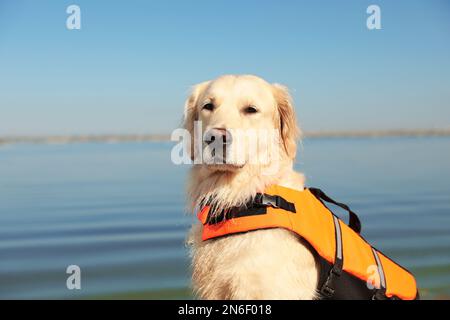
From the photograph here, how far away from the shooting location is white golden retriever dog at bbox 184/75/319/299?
135 inches

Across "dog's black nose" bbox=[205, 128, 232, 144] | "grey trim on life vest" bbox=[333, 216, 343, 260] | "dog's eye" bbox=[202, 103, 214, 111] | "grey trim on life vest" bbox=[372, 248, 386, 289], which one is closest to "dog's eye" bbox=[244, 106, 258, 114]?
"dog's eye" bbox=[202, 103, 214, 111]

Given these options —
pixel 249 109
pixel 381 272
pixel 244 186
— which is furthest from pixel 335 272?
pixel 249 109

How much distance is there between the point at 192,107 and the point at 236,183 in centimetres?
92

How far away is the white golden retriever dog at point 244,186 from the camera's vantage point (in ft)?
11.3

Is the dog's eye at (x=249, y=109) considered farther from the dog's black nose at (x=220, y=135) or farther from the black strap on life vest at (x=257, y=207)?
the black strap on life vest at (x=257, y=207)

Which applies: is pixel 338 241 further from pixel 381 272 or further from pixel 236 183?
pixel 236 183

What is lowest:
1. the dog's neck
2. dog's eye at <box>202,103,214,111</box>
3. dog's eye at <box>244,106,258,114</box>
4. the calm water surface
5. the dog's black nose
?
the calm water surface

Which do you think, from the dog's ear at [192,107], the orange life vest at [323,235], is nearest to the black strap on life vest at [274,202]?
the orange life vest at [323,235]

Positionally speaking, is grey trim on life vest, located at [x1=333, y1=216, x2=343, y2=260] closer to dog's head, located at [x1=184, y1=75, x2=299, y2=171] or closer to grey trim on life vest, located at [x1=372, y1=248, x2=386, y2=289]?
grey trim on life vest, located at [x1=372, y1=248, x2=386, y2=289]

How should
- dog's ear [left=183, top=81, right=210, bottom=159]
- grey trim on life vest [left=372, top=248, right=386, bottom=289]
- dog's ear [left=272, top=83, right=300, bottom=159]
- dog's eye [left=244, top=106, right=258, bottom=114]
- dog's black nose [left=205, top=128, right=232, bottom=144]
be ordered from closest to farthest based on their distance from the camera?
dog's black nose [left=205, top=128, right=232, bottom=144] < grey trim on life vest [left=372, top=248, right=386, bottom=289] < dog's eye [left=244, top=106, right=258, bottom=114] < dog's ear [left=272, top=83, right=300, bottom=159] < dog's ear [left=183, top=81, right=210, bottom=159]

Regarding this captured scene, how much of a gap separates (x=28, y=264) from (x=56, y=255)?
42cm

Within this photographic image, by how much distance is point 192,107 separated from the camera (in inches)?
172

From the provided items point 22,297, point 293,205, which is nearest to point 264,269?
point 293,205
